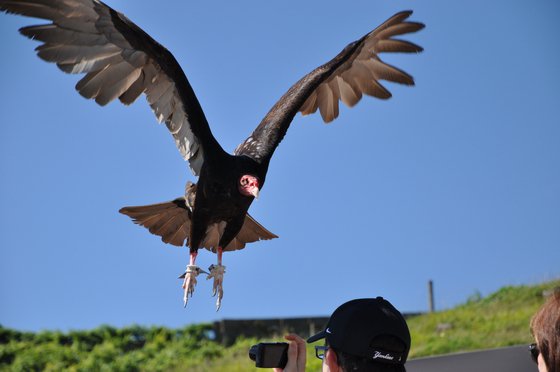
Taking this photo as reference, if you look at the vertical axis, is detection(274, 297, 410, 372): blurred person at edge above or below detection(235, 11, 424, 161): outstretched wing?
below

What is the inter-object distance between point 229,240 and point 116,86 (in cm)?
127

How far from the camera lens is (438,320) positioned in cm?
1062

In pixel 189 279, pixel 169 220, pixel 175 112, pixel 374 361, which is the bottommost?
pixel 374 361

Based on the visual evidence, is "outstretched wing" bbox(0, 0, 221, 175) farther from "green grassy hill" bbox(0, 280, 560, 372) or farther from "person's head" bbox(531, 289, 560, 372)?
"green grassy hill" bbox(0, 280, 560, 372)

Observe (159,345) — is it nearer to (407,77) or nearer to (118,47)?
(407,77)

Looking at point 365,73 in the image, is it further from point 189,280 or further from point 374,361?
point 374,361

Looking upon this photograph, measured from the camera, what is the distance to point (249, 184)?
16.8 ft

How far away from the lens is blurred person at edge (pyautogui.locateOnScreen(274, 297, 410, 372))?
2.01 m

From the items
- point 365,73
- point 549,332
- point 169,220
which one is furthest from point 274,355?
point 365,73

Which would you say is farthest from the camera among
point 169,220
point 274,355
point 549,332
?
point 169,220

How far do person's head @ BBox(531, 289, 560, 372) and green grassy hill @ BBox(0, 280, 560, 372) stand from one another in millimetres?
6993

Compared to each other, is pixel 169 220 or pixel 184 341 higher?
pixel 169 220

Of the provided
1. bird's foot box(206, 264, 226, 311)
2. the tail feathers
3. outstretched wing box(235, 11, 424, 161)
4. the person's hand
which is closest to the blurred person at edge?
the person's hand

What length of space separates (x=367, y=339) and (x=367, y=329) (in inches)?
1.1
